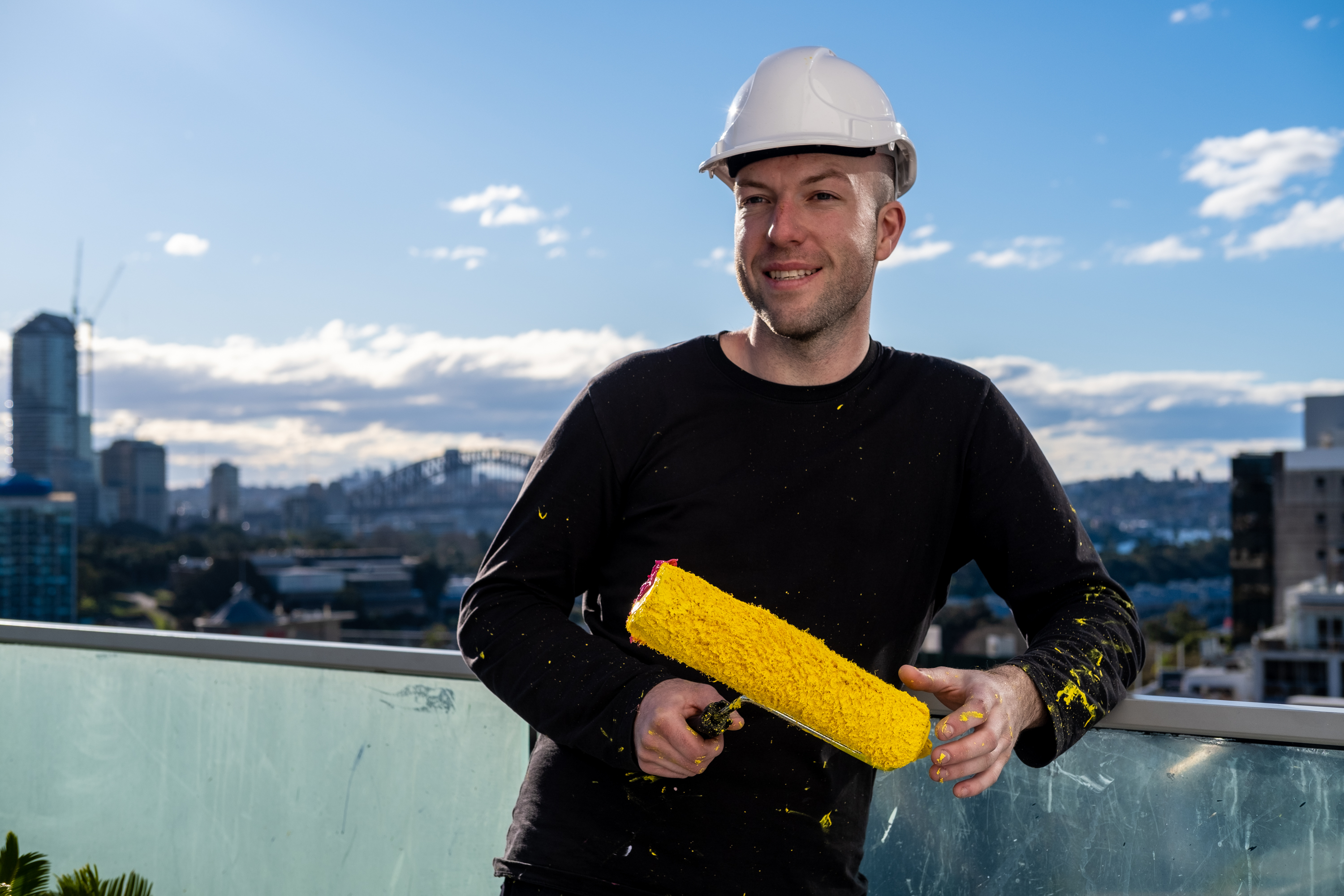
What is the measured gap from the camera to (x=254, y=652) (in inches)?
104

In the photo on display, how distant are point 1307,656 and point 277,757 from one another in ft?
157

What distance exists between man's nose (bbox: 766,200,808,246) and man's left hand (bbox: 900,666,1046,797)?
72 cm

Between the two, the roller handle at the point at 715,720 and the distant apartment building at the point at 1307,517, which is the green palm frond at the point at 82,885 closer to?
the roller handle at the point at 715,720

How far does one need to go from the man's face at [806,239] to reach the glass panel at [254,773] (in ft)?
3.97

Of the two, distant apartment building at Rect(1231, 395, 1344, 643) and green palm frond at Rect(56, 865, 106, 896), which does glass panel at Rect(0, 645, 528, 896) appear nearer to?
green palm frond at Rect(56, 865, 106, 896)

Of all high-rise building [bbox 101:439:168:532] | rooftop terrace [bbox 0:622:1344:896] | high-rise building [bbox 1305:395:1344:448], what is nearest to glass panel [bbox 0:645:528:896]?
rooftop terrace [bbox 0:622:1344:896]

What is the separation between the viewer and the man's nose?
165 cm

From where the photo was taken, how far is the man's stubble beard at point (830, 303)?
167cm

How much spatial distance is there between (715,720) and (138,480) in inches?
3354

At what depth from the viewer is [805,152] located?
5.55 feet

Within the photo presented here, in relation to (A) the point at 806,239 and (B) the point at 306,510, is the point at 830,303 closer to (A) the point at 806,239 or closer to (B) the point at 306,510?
(A) the point at 806,239

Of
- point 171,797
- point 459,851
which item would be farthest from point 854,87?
point 171,797

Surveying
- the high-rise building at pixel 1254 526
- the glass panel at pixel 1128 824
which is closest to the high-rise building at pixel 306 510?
the high-rise building at pixel 1254 526

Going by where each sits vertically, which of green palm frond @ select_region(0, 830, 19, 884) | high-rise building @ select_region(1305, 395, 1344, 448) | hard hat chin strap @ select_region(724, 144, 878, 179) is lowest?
green palm frond @ select_region(0, 830, 19, 884)
